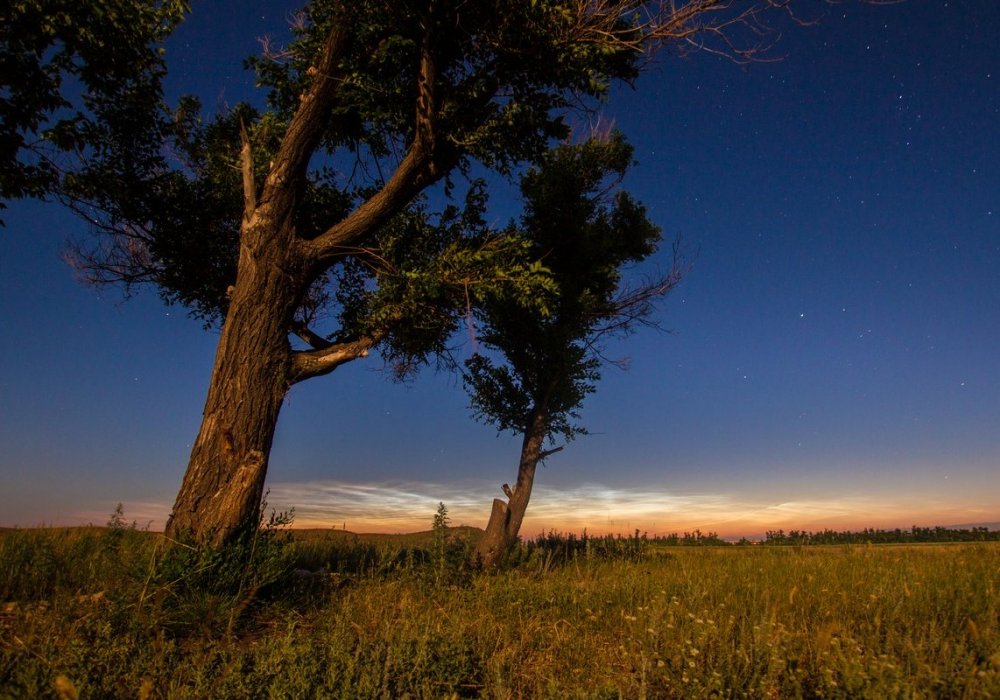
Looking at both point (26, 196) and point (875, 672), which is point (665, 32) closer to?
point (875, 672)

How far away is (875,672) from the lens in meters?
3.85

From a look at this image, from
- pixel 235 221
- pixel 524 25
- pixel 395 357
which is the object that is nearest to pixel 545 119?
pixel 524 25

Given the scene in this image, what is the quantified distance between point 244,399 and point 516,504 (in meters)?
7.59

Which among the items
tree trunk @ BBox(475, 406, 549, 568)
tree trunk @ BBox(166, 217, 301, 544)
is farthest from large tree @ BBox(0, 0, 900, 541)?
tree trunk @ BBox(475, 406, 549, 568)

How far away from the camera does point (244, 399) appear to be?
816 cm

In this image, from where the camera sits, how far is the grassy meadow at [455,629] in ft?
13.3

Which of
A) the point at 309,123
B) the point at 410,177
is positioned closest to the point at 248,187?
the point at 309,123

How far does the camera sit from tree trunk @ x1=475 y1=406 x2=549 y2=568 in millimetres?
12938

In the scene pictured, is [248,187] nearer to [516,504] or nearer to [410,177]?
[410,177]

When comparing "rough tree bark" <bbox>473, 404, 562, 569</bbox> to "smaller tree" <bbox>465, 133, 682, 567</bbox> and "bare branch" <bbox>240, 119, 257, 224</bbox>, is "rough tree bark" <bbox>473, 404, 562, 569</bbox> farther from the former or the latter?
"bare branch" <bbox>240, 119, 257, 224</bbox>

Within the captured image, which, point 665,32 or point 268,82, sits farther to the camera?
point 268,82

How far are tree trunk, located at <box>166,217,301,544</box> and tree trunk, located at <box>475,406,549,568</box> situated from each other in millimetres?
5806

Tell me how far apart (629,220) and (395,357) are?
27.4 feet

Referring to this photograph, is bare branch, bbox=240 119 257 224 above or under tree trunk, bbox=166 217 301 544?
above
